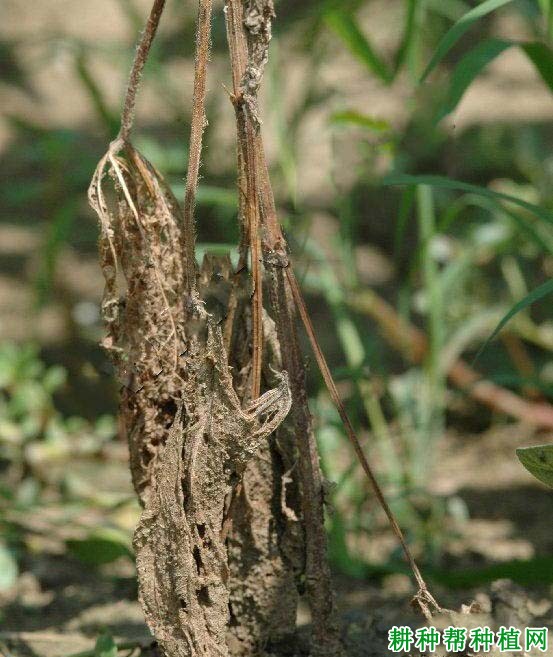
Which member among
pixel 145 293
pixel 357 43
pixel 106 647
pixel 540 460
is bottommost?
pixel 106 647

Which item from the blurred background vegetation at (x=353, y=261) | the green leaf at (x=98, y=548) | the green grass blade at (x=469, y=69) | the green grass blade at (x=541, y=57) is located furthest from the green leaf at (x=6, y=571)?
the green grass blade at (x=541, y=57)

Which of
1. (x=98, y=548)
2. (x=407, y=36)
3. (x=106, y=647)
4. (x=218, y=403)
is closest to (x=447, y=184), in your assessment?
(x=218, y=403)

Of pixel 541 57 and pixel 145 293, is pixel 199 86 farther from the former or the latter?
pixel 541 57

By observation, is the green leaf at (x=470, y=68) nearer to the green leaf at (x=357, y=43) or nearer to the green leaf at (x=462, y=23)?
the green leaf at (x=462, y=23)

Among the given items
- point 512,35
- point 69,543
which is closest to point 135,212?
point 69,543

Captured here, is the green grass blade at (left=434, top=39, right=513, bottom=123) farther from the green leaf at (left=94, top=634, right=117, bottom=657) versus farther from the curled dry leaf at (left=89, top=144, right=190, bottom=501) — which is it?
the green leaf at (left=94, top=634, right=117, bottom=657)
